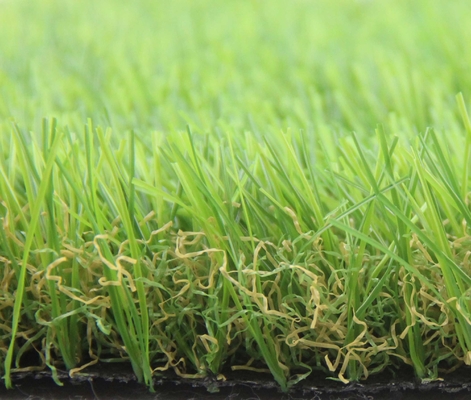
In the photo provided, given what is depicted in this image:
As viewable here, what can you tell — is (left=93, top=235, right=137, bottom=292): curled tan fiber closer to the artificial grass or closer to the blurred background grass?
the artificial grass

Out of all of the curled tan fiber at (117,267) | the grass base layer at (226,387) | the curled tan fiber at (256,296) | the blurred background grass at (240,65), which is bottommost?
the grass base layer at (226,387)

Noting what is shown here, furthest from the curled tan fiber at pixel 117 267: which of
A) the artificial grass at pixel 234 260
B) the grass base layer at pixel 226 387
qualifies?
the grass base layer at pixel 226 387

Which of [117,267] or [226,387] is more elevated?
[117,267]

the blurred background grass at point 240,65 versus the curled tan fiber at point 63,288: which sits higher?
the blurred background grass at point 240,65

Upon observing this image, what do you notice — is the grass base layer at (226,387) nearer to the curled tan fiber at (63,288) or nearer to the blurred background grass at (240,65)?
the curled tan fiber at (63,288)

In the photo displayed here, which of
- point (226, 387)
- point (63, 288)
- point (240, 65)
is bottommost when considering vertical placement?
point (226, 387)

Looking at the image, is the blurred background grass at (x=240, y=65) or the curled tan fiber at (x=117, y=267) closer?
the curled tan fiber at (x=117, y=267)

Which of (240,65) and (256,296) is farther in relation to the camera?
(240,65)

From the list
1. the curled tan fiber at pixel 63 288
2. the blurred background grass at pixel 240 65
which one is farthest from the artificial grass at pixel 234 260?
the blurred background grass at pixel 240 65

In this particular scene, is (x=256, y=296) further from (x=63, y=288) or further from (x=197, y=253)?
(x=63, y=288)

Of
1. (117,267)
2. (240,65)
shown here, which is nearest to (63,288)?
(117,267)

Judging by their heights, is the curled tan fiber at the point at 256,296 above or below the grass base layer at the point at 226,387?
above

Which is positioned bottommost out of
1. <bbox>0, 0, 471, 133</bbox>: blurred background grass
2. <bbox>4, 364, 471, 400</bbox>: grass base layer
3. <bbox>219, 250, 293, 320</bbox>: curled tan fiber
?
<bbox>4, 364, 471, 400</bbox>: grass base layer

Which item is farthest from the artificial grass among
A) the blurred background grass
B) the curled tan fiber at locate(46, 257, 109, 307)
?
the blurred background grass
